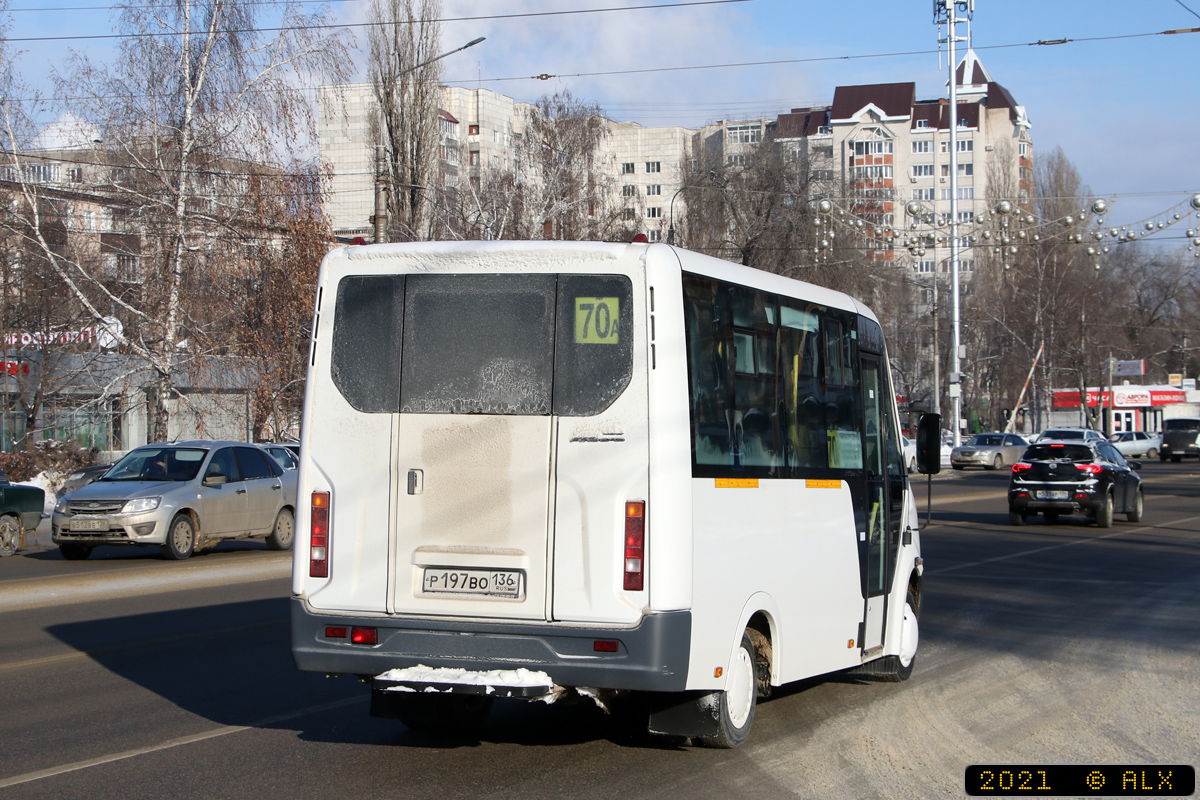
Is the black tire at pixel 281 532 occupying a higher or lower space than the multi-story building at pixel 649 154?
lower

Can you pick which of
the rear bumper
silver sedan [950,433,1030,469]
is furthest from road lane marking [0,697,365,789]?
silver sedan [950,433,1030,469]

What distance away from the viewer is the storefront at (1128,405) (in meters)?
84.6

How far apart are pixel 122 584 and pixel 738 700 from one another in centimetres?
1117

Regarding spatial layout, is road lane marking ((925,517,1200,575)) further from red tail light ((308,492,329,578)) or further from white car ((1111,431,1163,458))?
white car ((1111,431,1163,458))

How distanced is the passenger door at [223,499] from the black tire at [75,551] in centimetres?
184

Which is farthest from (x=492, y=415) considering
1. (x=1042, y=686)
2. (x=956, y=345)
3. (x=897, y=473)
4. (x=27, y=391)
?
(x=956, y=345)

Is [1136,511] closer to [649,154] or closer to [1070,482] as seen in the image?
[1070,482]

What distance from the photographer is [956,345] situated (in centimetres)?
4912

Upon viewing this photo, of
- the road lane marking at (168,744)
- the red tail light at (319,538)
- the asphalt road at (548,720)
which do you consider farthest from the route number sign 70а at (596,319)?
the road lane marking at (168,744)

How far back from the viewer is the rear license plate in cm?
590

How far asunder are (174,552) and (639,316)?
14382mm

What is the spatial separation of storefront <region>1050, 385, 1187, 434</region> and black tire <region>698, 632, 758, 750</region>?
82378mm

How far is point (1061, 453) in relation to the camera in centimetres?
2459

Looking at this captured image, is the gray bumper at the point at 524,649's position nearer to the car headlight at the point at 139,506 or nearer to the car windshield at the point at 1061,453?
the car headlight at the point at 139,506
